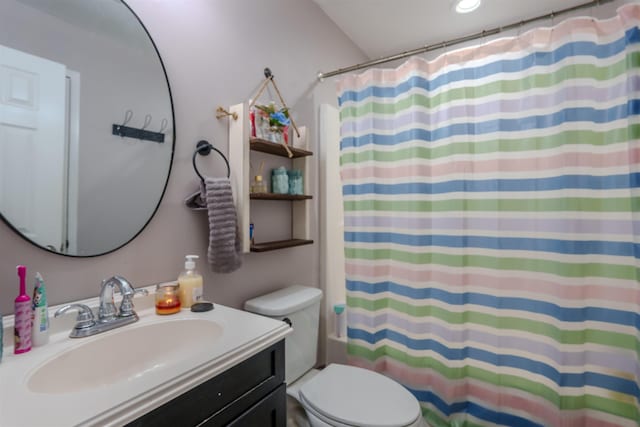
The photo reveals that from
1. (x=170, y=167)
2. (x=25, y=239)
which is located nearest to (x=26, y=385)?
(x=25, y=239)

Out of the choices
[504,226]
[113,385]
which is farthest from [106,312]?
[504,226]

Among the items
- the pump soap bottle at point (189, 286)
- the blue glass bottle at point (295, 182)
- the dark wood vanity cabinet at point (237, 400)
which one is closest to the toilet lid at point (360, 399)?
the dark wood vanity cabinet at point (237, 400)

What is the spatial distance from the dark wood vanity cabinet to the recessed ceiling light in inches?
85.1

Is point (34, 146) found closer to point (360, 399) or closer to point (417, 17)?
point (360, 399)

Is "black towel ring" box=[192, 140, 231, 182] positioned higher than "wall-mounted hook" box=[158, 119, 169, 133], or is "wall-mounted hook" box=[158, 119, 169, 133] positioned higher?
"wall-mounted hook" box=[158, 119, 169, 133]

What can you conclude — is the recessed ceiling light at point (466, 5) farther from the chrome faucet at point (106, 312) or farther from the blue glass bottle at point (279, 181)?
the chrome faucet at point (106, 312)

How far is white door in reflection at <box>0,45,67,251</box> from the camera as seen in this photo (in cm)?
80

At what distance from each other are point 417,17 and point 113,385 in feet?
8.01

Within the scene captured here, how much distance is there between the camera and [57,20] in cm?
88

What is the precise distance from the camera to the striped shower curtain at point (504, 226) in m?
1.17

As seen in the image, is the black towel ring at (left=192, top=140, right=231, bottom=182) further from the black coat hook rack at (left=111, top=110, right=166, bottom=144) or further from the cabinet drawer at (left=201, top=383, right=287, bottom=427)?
the cabinet drawer at (left=201, top=383, right=287, bottom=427)

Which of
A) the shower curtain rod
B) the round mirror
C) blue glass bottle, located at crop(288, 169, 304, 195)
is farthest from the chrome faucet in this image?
the shower curtain rod

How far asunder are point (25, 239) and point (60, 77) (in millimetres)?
474

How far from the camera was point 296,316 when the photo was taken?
1410mm
